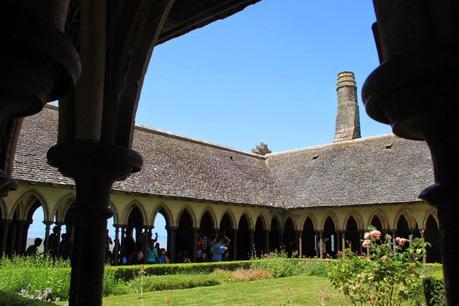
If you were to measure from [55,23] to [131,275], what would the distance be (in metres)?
13.4

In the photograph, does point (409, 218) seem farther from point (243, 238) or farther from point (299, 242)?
point (243, 238)

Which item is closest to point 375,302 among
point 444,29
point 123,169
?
point 123,169

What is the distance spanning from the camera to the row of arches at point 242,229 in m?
16.5

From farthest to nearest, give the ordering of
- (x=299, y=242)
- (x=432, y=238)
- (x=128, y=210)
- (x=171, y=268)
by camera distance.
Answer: (x=299, y=242) → (x=432, y=238) → (x=128, y=210) → (x=171, y=268)

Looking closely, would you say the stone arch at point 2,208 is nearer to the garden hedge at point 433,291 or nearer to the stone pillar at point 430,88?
the garden hedge at point 433,291

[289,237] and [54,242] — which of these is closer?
[54,242]

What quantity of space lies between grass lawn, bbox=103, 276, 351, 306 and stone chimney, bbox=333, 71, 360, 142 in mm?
19328

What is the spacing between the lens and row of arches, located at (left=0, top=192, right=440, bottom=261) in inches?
649

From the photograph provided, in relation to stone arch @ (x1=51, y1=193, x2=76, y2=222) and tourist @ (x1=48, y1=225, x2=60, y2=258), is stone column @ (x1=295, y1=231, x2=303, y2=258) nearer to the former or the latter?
stone arch @ (x1=51, y1=193, x2=76, y2=222)

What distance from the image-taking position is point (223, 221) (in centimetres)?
2475

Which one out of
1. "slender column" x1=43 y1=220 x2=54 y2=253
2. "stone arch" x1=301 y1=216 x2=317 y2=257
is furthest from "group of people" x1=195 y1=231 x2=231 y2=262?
"slender column" x1=43 y1=220 x2=54 y2=253

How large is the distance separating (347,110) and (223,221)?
13375 mm

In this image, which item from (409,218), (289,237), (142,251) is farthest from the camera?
(289,237)

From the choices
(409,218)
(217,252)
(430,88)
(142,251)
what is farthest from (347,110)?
(430,88)
